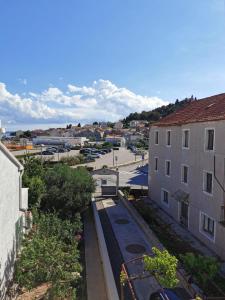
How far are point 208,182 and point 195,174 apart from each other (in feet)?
6.25

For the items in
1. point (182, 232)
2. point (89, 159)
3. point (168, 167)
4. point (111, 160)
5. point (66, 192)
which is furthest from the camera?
point (111, 160)

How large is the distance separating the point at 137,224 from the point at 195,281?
9956 mm

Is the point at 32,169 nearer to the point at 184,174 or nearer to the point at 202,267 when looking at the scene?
the point at 184,174

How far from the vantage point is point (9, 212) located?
14.0 m

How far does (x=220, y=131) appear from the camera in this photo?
1872 cm

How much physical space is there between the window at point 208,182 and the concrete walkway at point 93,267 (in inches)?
323

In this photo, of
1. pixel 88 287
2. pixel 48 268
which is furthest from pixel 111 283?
pixel 48 268

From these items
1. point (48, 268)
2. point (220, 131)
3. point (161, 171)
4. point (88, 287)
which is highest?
point (220, 131)

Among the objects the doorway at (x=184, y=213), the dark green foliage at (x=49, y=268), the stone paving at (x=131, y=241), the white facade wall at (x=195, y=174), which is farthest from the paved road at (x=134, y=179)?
the dark green foliage at (x=49, y=268)

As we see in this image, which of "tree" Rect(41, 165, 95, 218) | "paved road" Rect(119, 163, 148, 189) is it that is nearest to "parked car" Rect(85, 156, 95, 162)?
"paved road" Rect(119, 163, 148, 189)

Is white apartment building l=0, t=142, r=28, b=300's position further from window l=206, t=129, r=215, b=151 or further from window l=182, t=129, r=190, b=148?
window l=182, t=129, r=190, b=148

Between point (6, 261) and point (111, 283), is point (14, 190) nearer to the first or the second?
point (6, 261)

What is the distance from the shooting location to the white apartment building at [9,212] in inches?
494

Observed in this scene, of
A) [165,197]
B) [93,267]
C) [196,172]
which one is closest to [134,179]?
[165,197]
